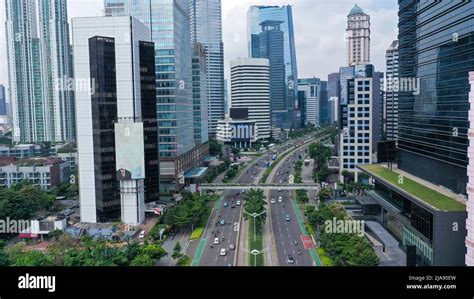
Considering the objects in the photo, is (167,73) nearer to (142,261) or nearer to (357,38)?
(142,261)

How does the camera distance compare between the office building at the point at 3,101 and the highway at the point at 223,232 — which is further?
the office building at the point at 3,101

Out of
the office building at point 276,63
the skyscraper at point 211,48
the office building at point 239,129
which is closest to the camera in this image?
the office building at point 239,129

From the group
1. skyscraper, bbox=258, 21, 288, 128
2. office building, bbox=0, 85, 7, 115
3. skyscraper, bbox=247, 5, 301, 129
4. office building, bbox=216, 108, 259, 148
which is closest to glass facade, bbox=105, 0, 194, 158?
office building, bbox=0, 85, 7, 115

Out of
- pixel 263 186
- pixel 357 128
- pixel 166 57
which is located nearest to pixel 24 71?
pixel 166 57

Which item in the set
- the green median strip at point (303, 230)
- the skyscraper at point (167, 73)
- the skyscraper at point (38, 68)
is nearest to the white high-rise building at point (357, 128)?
the green median strip at point (303, 230)

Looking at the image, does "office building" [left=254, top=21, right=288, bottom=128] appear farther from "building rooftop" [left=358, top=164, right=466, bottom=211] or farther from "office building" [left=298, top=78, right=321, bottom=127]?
"building rooftop" [left=358, top=164, right=466, bottom=211]

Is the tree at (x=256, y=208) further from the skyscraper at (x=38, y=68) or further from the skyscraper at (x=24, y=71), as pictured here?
the skyscraper at (x=24, y=71)
